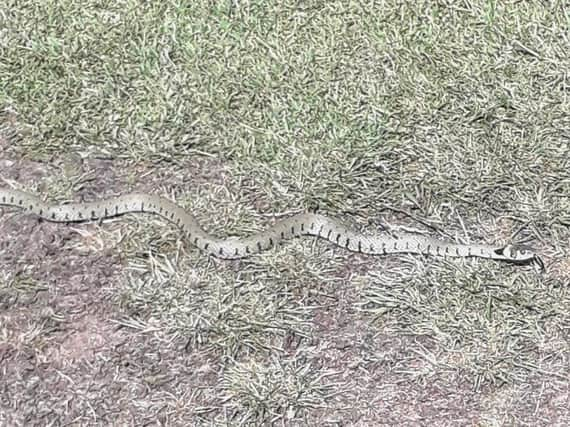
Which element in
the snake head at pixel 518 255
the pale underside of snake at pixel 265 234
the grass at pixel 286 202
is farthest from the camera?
the pale underside of snake at pixel 265 234

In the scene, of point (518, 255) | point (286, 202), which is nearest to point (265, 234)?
point (286, 202)

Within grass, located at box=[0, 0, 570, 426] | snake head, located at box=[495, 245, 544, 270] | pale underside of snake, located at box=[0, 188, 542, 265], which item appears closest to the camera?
grass, located at box=[0, 0, 570, 426]

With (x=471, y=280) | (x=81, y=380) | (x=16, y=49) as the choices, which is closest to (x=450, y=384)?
(x=471, y=280)

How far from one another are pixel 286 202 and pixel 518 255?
1.45 metres

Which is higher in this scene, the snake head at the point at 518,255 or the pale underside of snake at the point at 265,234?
the snake head at the point at 518,255

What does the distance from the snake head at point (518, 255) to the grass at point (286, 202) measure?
0.24ft

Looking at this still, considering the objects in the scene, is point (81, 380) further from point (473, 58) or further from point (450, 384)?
point (473, 58)

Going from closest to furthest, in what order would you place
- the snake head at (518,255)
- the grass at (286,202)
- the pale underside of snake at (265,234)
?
the grass at (286,202), the snake head at (518,255), the pale underside of snake at (265,234)

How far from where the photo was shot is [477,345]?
16.9ft

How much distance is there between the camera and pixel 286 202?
619cm

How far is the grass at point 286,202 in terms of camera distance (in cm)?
502

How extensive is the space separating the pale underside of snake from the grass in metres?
0.08

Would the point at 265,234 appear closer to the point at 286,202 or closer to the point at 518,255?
the point at 286,202

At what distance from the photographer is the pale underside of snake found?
5.71 meters
